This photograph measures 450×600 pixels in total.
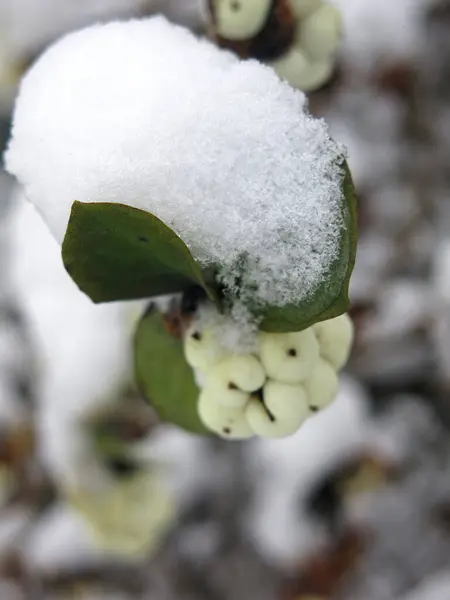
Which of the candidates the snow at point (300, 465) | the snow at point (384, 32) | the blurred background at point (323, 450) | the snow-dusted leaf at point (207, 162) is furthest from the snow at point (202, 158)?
the snow at point (384, 32)

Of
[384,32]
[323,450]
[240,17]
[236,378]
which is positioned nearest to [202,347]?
[236,378]

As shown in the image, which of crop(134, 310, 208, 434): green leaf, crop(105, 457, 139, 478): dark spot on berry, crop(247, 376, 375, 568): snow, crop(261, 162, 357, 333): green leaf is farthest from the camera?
crop(247, 376, 375, 568): snow

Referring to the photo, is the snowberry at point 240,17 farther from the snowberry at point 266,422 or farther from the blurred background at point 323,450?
the blurred background at point 323,450

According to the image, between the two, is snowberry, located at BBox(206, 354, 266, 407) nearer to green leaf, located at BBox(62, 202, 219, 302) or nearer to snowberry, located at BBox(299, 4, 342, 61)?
green leaf, located at BBox(62, 202, 219, 302)

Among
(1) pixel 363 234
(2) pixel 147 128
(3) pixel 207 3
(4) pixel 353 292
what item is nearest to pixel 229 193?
(2) pixel 147 128

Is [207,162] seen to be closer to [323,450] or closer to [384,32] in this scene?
[323,450]

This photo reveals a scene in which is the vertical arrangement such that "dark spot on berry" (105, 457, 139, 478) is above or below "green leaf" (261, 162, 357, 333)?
below

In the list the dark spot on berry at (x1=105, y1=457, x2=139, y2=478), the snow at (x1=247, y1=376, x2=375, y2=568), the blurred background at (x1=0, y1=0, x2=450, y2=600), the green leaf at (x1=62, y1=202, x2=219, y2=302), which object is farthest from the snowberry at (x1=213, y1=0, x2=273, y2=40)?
the snow at (x1=247, y1=376, x2=375, y2=568)

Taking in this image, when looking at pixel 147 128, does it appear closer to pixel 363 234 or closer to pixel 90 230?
pixel 90 230
